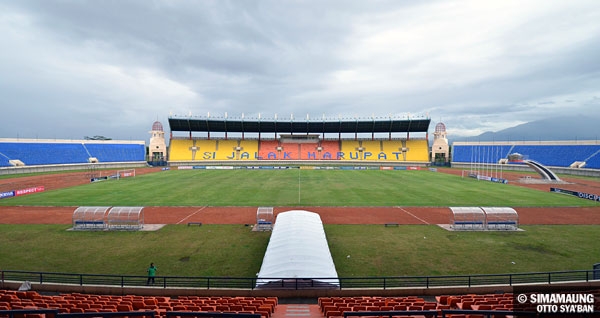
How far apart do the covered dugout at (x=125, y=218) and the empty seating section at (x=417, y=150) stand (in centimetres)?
8430

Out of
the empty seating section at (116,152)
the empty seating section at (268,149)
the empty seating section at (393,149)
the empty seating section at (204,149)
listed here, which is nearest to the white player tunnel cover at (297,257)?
the empty seating section at (268,149)

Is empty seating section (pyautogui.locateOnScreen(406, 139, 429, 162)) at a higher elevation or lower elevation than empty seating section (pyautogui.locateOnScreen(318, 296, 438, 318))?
higher

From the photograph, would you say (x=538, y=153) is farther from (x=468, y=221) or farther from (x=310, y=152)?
(x=468, y=221)

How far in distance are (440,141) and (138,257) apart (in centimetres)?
9846

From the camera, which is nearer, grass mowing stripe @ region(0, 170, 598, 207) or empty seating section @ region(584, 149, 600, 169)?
grass mowing stripe @ region(0, 170, 598, 207)

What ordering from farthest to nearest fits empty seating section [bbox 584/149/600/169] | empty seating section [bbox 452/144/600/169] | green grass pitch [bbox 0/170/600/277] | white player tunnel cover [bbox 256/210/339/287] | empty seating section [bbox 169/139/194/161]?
empty seating section [bbox 169/139/194/161] → empty seating section [bbox 452/144/600/169] → empty seating section [bbox 584/149/600/169] → green grass pitch [bbox 0/170/600/277] → white player tunnel cover [bbox 256/210/339/287]

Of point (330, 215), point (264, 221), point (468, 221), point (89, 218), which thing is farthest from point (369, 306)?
point (89, 218)

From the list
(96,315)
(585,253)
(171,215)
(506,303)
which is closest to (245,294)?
(96,315)

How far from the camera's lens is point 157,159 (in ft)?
315

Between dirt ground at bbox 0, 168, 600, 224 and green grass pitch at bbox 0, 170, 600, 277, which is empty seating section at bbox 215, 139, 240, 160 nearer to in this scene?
dirt ground at bbox 0, 168, 600, 224

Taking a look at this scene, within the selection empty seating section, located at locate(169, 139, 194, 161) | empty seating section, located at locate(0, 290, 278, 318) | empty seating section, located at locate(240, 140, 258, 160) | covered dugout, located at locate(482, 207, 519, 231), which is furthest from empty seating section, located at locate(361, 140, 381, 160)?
empty seating section, located at locate(0, 290, 278, 318)

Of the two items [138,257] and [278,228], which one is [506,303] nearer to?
[278,228]

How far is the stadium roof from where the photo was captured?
92.0 metres

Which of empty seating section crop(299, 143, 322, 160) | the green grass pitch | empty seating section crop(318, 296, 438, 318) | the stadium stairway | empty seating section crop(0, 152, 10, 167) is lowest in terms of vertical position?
the green grass pitch
